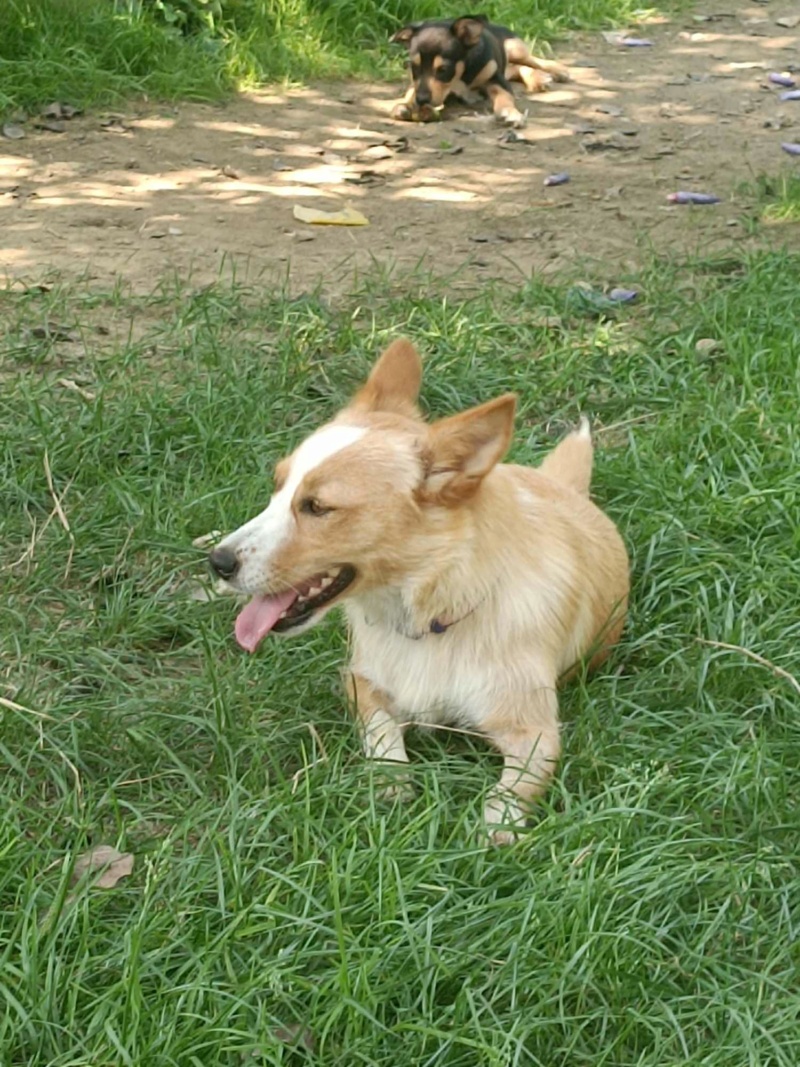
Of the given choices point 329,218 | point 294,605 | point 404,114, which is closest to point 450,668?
point 294,605

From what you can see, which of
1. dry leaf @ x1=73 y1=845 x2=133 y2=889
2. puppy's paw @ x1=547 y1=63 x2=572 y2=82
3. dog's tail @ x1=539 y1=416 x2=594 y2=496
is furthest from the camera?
puppy's paw @ x1=547 y1=63 x2=572 y2=82

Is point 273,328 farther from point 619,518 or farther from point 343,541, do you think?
point 343,541

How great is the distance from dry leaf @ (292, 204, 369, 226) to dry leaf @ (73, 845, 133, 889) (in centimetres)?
417

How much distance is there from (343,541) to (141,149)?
4.84 metres

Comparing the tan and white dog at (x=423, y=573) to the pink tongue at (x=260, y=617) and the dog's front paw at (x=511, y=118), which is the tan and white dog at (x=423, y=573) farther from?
the dog's front paw at (x=511, y=118)

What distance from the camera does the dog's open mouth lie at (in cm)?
311

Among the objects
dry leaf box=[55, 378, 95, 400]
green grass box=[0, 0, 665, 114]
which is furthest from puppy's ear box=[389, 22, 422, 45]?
dry leaf box=[55, 378, 95, 400]

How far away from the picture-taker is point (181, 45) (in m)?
8.19

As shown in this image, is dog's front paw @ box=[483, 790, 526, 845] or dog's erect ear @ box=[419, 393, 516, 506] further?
dog's erect ear @ box=[419, 393, 516, 506]

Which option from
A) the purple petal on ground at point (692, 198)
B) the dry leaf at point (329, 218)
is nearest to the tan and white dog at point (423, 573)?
the dry leaf at point (329, 218)

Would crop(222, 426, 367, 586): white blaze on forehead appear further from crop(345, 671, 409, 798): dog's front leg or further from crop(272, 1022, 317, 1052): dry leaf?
crop(272, 1022, 317, 1052): dry leaf

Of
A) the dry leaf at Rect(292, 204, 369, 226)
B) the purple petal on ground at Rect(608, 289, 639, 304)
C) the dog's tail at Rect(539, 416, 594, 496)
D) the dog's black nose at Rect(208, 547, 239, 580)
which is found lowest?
the dry leaf at Rect(292, 204, 369, 226)

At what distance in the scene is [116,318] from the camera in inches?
211

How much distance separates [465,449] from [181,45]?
5.95 metres
